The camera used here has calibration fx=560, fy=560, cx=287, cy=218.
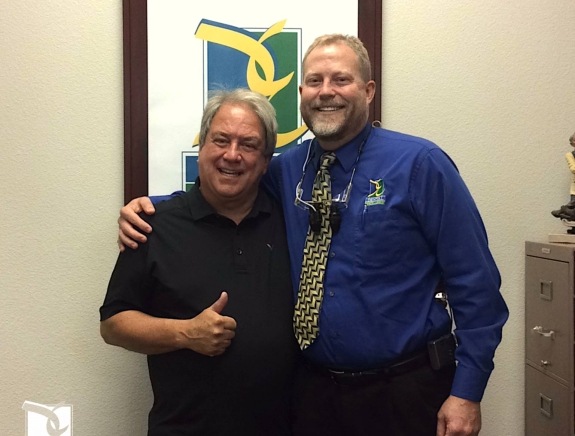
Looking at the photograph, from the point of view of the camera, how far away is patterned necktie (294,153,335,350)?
4.60ft

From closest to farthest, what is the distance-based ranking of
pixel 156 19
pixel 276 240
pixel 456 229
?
pixel 456 229 → pixel 276 240 → pixel 156 19

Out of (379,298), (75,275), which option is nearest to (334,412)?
(379,298)

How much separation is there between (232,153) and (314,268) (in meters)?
0.37

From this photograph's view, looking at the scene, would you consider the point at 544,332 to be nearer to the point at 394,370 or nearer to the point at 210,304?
the point at 394,370

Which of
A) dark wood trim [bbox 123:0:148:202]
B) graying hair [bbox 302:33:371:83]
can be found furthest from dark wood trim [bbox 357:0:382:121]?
dark wood trim [bbox 123:0:148:202]

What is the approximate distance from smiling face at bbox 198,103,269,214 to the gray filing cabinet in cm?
92

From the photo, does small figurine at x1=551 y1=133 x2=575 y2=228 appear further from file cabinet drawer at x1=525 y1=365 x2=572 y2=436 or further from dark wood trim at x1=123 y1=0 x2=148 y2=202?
dark wood trim at x1=123 y1=0 x2=148 y2=202

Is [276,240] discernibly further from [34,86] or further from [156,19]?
[34,86]

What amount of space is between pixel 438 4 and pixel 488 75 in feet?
0.95

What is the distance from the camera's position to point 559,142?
74.1 inches

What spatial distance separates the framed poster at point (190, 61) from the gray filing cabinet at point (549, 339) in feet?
2.33

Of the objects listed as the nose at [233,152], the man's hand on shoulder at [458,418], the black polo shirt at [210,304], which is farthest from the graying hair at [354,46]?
the man's hand on shoulder at [458,418]

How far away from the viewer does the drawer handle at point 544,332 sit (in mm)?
1683

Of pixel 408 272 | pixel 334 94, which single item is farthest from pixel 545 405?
pixel 334 94
